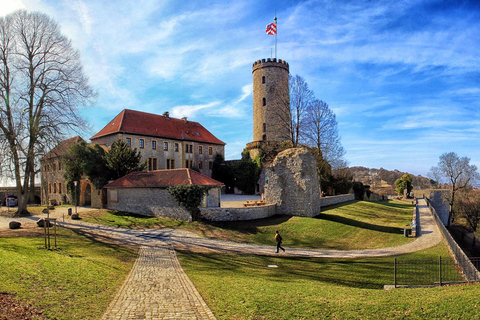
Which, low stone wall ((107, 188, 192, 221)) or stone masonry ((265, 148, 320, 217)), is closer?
low stone wall ((107, 188, 192, 221))

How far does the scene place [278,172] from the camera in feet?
80.4

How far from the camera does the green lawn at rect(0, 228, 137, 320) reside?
692 cm

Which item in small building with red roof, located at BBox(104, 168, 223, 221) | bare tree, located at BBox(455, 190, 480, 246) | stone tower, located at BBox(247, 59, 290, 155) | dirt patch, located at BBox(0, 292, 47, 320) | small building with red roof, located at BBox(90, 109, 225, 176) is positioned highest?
stone tower, located at BBox(247, 59, 290, 155)

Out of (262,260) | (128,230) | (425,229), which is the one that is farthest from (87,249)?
(425,229)

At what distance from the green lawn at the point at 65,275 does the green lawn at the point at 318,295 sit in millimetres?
2610

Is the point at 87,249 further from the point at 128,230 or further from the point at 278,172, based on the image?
the point at 278,172

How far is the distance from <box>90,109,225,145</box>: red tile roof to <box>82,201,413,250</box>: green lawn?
1759cm

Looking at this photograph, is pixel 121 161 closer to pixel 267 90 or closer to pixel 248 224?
pixel 248 224

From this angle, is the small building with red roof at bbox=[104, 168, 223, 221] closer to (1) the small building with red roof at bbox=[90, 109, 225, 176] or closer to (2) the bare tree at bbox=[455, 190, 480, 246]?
(1) the small building with red roof at bbox=[90, 109, 225, 176]

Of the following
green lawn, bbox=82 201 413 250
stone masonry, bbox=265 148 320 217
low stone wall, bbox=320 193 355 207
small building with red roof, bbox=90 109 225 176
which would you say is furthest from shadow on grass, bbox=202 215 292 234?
small building with red roof, bbox=90 109 225 176

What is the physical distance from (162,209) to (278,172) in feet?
31.3

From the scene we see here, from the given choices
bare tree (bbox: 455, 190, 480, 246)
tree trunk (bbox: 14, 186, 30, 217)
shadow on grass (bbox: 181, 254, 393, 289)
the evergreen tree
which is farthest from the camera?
bare tree (bbox: 455, 190, 480, 246)

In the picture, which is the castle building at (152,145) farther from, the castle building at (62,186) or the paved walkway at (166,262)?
the paved walkway at (166,262)

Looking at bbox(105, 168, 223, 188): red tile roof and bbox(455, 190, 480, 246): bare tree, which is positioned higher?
Answer: bbox(105, 168, 223, 188): red tile roof
